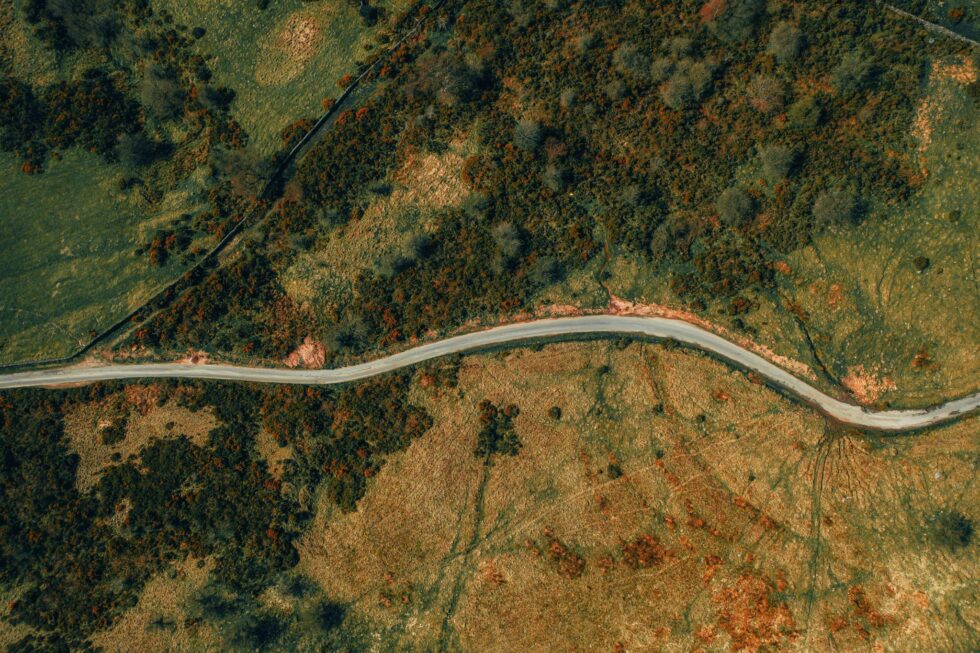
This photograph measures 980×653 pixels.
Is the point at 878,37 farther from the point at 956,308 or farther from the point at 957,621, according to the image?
the point at 957,621

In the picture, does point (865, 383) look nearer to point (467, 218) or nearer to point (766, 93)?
point (766, 93)

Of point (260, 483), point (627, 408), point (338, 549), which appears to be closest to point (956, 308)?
point (627, 408)

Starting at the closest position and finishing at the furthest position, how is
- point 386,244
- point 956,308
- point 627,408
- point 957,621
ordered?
point 957,621 → point 956,308 → point 627,408 → point 386,244

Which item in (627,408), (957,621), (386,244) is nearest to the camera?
(957,621)

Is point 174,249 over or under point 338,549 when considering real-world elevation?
over

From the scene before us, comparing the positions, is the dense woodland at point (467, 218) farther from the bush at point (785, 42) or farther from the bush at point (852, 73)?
the bush at point (852, 73)

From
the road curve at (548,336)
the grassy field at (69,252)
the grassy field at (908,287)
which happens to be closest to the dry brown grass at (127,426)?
the road curve at (548,336)

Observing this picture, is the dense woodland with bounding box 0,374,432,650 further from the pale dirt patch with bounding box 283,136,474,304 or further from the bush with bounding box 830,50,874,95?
the bush with bounding box 830,50,874,95
